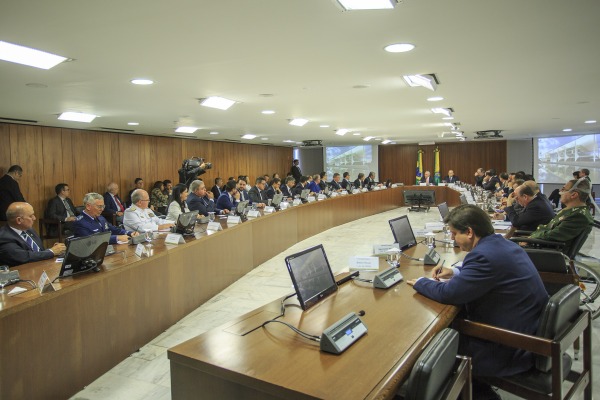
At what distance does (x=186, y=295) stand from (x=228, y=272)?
990 mm

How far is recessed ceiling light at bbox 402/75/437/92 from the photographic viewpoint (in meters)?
4.01

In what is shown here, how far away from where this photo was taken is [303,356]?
153cm

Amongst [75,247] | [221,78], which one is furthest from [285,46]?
[75,247]

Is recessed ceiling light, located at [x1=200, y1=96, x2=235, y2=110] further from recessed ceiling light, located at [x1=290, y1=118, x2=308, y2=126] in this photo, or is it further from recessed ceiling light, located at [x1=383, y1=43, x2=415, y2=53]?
recessed ceiling light, located at [x1=383, y1=43, x2=415, y2=53]

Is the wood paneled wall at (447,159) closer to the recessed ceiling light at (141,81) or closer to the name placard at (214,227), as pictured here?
the name placard at (214,227)

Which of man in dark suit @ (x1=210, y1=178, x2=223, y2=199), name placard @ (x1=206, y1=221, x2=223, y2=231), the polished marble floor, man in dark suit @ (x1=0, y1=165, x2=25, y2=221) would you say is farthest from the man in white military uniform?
man in dark suit @ (x1=210, y1=178, x2=223, y2=199)

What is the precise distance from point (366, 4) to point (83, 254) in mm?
2347

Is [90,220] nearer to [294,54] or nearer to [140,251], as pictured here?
[140,251]

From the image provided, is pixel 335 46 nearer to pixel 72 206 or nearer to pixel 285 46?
pixel 285 46

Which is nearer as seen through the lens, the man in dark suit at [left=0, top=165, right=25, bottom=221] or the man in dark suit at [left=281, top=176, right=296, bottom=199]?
the man in dark suit at [left=0, top=165, right=25, bottom=221]

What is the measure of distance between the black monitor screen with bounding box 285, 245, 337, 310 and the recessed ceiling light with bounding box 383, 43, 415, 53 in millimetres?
1558

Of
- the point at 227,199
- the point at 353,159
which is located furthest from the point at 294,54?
the point at 353,159

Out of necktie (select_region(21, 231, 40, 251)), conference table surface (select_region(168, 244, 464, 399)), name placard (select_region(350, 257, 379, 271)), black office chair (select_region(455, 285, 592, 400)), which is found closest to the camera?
conference table surface (select_region(168, 244, 464, 399))

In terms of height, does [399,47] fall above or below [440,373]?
above
